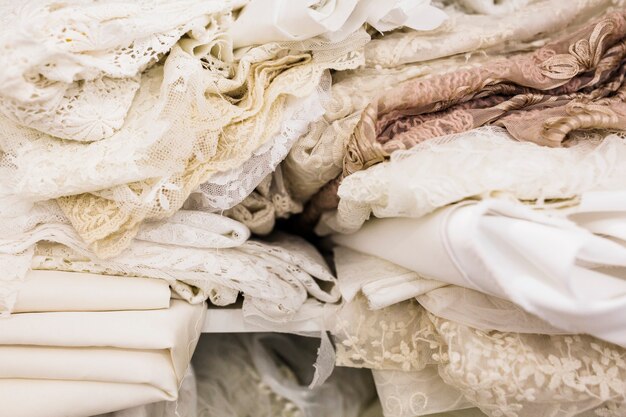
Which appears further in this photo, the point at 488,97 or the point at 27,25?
the point at 488,97

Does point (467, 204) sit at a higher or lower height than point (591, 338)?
higher

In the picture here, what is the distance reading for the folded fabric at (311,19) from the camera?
42 cm

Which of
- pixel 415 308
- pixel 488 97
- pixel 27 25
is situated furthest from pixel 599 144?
pixel 27 25

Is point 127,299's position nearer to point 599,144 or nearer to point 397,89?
point 397,89

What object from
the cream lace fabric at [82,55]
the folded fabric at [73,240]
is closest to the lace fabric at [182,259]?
the folded fabric at [73,240]

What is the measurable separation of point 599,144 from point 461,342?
0.21 meters

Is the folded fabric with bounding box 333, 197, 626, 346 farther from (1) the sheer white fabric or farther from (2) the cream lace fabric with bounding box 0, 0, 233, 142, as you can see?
(2) the cream lace fabric with bounding box 0, 0, 233, 142

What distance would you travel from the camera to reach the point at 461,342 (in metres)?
0.42

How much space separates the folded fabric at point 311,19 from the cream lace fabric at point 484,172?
0.45 ft

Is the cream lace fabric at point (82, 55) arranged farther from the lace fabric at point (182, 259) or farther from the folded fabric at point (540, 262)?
the folded fabric at point (540, 262)

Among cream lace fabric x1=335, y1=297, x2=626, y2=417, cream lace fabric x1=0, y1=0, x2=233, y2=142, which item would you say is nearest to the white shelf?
cream lace fabric x1=335, y1=297, x2=626, y2=417

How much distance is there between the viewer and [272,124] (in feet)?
1.48

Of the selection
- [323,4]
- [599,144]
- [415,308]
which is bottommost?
[415,308]

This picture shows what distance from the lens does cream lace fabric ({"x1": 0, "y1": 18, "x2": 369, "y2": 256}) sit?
15.7 inches
